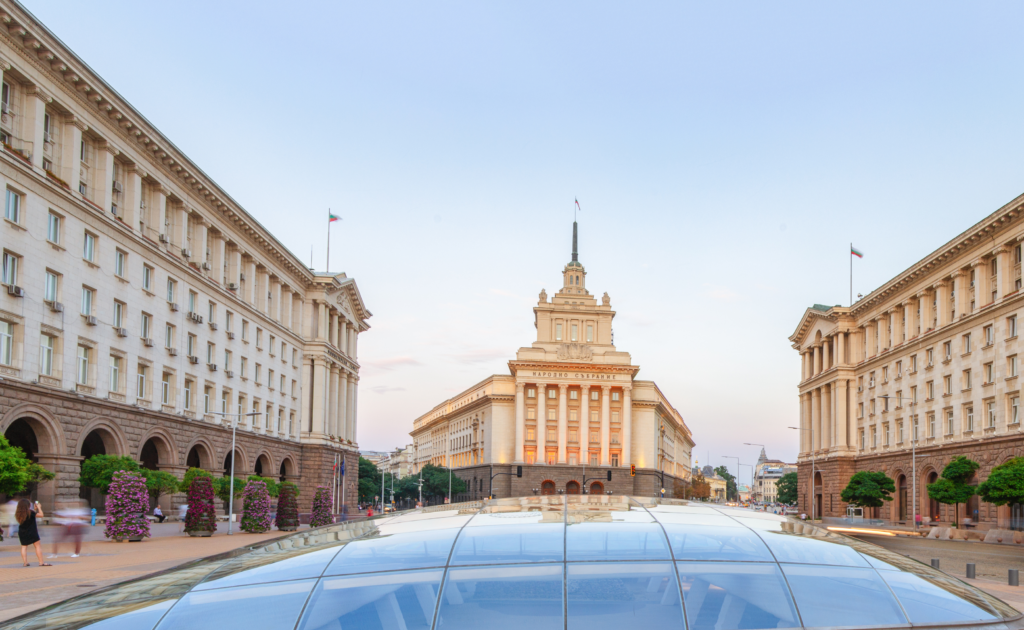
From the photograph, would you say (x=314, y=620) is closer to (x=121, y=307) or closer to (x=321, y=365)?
(x=121, y=307)

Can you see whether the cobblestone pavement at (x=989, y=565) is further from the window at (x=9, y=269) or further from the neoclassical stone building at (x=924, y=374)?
the window at (x=9, y=269)

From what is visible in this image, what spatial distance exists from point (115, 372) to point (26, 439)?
5365mm

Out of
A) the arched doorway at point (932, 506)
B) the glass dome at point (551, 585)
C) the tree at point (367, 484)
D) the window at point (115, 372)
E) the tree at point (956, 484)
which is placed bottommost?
the tree at point (367, 484)

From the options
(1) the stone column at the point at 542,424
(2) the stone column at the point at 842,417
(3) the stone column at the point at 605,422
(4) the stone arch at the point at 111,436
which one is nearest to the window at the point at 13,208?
(4) the stone arch at the point at 111,436

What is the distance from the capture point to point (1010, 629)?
27.9 ft

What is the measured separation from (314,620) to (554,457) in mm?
120376

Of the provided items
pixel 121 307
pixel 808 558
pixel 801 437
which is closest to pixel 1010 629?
pixel 808 558

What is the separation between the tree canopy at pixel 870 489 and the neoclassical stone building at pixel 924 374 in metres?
2.28

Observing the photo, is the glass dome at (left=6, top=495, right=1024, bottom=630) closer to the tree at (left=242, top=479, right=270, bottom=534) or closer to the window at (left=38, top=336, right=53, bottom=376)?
the window at (left=38, top=336, right=53, bottom=376)

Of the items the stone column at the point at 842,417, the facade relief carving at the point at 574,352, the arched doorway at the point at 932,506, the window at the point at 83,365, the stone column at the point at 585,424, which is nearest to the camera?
the window at the point at 83,365

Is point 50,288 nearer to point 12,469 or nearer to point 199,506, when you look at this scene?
point 199,506

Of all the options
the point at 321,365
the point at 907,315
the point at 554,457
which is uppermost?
the point at 907,315

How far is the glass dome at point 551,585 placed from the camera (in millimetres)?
7984

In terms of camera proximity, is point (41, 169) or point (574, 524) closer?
point (574, 524)
